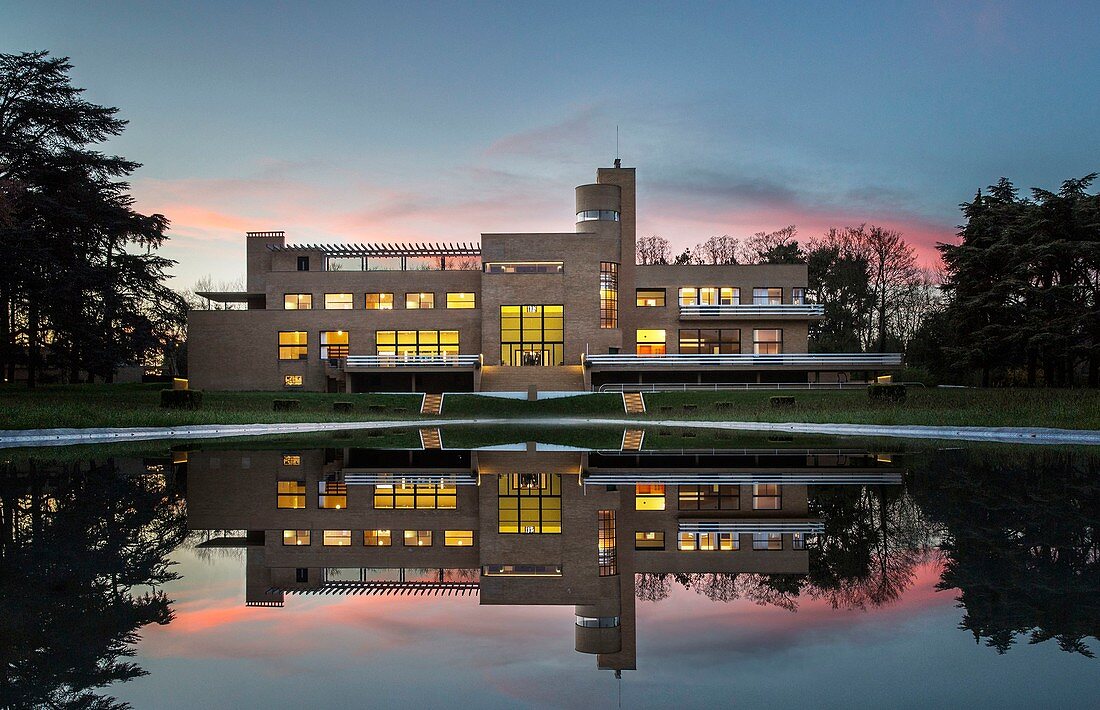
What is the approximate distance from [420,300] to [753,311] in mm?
24599

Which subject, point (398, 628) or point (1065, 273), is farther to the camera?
point (1065, 273)

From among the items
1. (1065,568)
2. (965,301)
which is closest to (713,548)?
(1065,568)

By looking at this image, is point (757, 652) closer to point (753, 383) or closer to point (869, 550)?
point (869, 550)

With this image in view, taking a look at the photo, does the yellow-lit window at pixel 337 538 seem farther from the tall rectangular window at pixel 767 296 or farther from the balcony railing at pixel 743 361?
the tall rectangular window at pixel 767 296

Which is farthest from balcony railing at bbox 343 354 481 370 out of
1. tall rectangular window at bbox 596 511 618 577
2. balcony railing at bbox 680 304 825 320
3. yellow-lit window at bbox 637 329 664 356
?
tall rectangular window at bbox 596 511 618 577

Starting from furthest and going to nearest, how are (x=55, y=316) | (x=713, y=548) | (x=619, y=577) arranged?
1. (x=55, y=316)
2. (x=713, y=548)
3. (x=619, y=577)

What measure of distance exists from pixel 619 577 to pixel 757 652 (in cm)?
211

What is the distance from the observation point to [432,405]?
45938 mm

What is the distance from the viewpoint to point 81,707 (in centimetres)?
451

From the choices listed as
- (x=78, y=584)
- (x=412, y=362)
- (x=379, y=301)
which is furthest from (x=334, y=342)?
(x=78, y=584)

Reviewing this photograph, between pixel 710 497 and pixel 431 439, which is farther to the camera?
pixel 431 439

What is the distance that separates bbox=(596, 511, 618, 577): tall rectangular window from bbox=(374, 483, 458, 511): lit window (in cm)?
239

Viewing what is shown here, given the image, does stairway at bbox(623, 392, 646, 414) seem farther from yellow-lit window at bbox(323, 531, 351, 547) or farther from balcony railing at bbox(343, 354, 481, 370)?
yellow-lit window at bbox(323, 531, 351, 547)

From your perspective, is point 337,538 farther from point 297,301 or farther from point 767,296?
point 767,296
